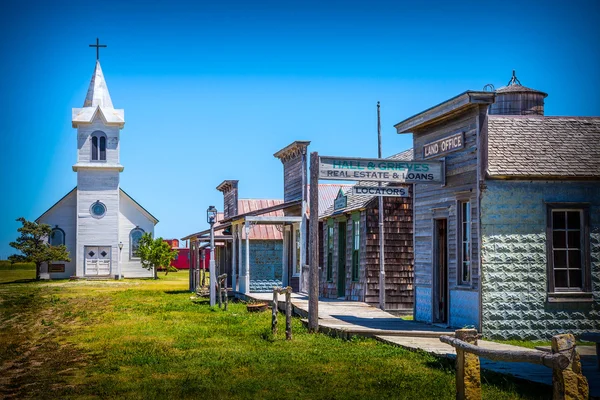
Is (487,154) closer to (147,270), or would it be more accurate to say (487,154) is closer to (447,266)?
(447,266)

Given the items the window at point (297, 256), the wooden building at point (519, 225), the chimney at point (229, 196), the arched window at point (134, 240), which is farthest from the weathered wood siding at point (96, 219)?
the wooden building at point (519, 225)

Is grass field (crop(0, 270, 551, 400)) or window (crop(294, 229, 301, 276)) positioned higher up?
window (crop(294, 229, 301, 276))

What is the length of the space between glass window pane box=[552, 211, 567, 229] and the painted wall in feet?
0.98

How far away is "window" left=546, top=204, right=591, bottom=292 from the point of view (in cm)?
1465

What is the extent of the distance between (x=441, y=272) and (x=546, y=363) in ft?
33.4

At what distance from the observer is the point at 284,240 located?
2953cm

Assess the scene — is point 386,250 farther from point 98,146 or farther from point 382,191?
point 98,146

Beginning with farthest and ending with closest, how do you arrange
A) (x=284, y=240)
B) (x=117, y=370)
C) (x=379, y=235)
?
1. (x=284, y=240)
2. (x=379, y=235)
3. (x=117, y=370)

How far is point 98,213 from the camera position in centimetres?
5284

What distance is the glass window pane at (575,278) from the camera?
48.2ft

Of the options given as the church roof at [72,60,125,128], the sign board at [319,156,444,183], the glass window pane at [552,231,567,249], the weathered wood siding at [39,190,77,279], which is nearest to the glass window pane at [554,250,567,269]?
the glass window pane at [552,231,567,249]

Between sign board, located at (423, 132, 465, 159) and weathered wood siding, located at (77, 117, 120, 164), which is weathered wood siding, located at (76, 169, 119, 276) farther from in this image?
sign board, located at (423, 132, 465, 159)

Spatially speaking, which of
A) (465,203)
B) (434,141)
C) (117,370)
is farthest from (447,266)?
(117,370)

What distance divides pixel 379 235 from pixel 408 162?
6283 millimetres
